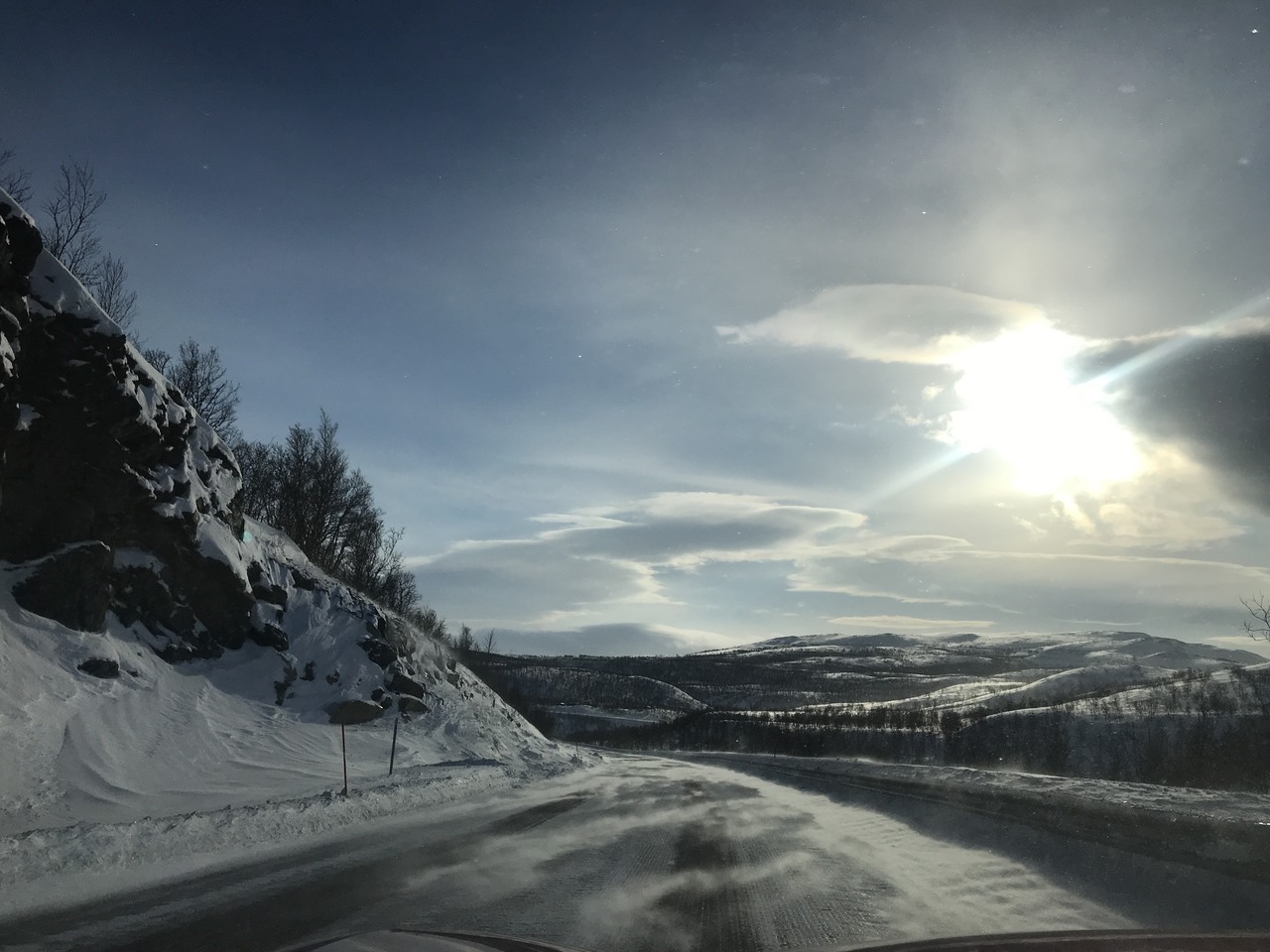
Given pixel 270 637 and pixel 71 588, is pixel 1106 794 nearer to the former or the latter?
pixel 71 588

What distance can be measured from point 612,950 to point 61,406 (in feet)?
66.9

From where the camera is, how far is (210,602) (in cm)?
2350

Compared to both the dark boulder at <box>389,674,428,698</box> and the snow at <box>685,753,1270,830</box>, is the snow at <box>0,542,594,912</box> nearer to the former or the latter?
the dark boulder at <box>389,674,428,698</box>

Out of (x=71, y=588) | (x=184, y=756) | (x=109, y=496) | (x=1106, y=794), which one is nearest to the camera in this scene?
(x=1106, y=794)

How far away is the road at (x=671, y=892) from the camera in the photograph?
5.89 m

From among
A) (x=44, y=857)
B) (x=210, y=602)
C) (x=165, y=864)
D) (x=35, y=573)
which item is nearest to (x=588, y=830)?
(x=165, y=864)

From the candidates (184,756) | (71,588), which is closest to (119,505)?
(71,588)

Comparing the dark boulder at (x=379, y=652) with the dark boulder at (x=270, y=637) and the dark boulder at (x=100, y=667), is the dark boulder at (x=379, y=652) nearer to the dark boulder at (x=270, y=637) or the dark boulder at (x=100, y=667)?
the dark boulder at (x=270, y=637)

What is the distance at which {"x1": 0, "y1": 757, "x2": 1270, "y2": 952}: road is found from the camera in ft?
19.3

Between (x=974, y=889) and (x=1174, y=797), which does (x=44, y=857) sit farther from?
(x=1174, y=797)

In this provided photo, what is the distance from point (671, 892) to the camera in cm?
743

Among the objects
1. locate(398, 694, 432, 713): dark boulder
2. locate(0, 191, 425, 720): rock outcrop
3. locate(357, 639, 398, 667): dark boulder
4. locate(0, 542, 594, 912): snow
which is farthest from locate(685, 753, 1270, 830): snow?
locate(357, 639, 398, 667): dark boulder

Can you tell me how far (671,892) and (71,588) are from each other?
17013 millimetres

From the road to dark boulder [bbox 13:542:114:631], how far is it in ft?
35.8
